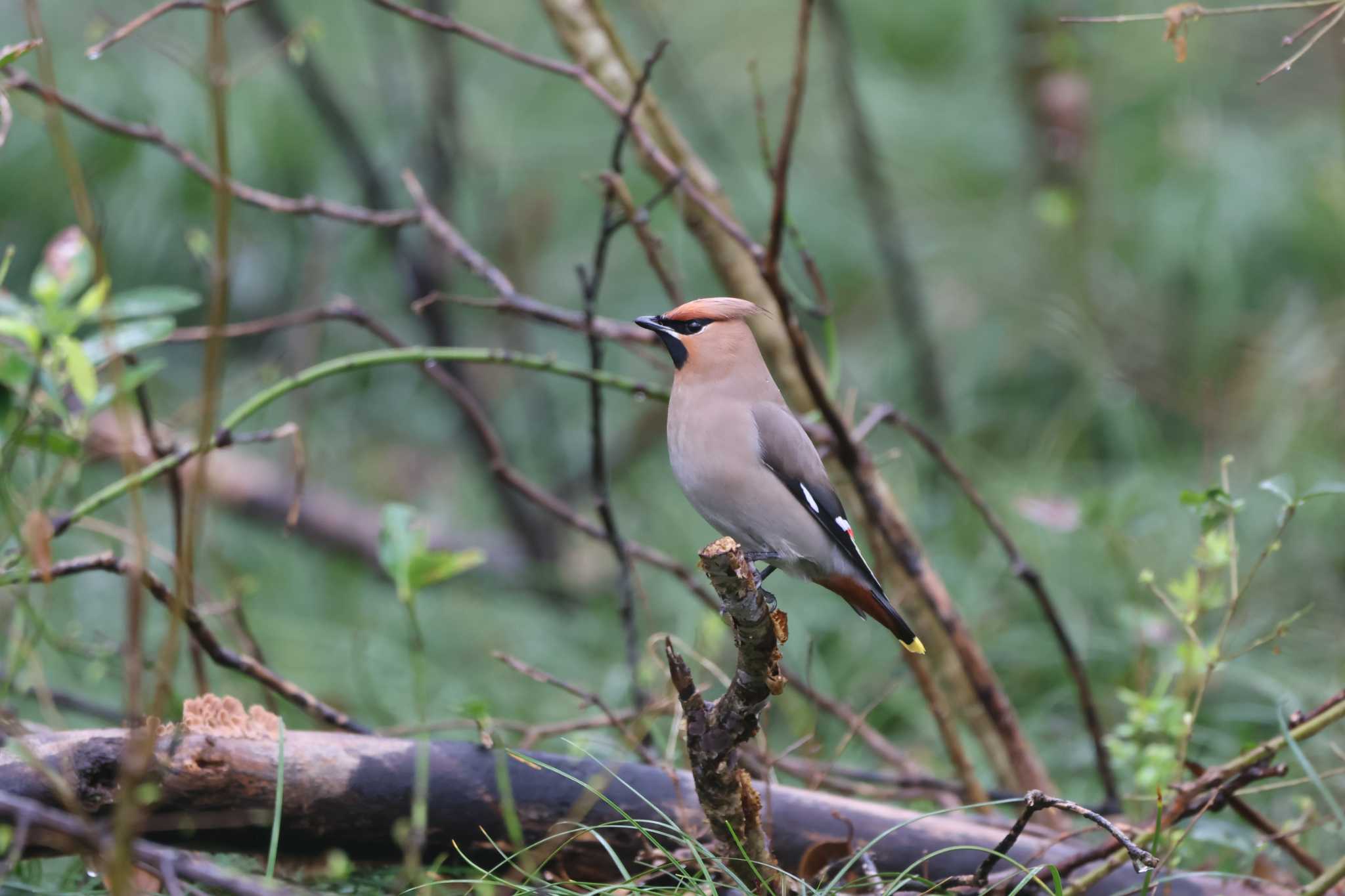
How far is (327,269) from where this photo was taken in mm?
6309

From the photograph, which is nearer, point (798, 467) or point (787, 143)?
point (798, 467)

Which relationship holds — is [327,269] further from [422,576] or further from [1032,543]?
[422,576]

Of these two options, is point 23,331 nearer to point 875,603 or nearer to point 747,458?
point 747,458

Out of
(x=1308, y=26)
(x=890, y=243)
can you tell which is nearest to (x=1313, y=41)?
(x=1308, y=26)

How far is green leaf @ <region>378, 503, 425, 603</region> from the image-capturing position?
2402 mm

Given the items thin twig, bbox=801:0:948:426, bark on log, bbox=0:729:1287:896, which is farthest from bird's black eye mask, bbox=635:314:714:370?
thin twig, bbox=801:0:948:426

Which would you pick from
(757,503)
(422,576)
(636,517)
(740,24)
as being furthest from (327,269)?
(757,503)

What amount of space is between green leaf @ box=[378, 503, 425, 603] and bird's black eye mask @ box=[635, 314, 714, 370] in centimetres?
63

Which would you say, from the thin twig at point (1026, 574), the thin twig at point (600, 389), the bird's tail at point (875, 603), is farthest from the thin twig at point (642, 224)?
the bird's tail at point (875, 603)

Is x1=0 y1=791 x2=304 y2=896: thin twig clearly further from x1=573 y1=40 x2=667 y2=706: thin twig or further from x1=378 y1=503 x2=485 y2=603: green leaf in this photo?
x1=573 y1=40 x2=667 y2=706: thin twig

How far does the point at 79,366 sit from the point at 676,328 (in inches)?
41.3

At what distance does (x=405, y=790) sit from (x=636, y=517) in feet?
11.8

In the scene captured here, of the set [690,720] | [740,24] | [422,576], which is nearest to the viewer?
[690,720]

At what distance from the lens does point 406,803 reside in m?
2.19
